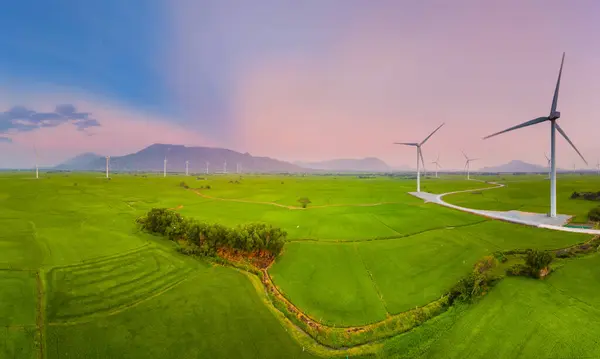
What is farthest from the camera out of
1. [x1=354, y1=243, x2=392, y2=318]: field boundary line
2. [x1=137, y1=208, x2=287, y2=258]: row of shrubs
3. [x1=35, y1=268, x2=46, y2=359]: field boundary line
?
[x1=137, y1=208, x2=287, y2=258]: row of shrubs

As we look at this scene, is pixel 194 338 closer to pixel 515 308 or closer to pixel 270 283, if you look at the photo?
pixel 270 283

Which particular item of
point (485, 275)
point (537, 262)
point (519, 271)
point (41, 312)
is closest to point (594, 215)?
point (537, 262)

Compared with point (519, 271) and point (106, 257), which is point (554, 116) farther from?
point (106, 257)

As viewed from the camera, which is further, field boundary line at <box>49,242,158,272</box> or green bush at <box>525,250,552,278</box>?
field boundary line at <box>49,242,158,272</box>

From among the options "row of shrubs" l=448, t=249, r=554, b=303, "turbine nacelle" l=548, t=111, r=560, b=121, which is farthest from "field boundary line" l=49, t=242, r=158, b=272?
"turbine nacelle" l=548, t=111, r=560, b=121

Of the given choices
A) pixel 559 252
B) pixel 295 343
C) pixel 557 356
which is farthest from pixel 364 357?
pixel 559 252

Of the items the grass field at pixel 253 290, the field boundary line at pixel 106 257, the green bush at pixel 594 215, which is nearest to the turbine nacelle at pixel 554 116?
the grass field at pixel 253 290

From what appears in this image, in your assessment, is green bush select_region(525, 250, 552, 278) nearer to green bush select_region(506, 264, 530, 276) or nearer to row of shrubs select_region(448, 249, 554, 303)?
row of shrubs select_region(448, 249, 554, 303)

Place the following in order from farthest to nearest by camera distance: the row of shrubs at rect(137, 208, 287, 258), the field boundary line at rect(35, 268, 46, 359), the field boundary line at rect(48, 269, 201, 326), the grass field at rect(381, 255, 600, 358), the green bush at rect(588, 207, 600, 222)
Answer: the green bush at rect(588, 207, 600, 222)
the row of shrubs at rect(137, 208, 287, 258)
the field boundary line at rect(48, 269, 201, 326)
the field boundary line at rect(35, 268, 46, 359)
the grass field at rect(381, 255, 600, 358)

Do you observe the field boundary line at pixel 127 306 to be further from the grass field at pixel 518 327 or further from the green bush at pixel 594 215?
the green bush at pixel 594 215

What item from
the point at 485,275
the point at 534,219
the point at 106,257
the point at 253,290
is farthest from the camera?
the point at 534,219
